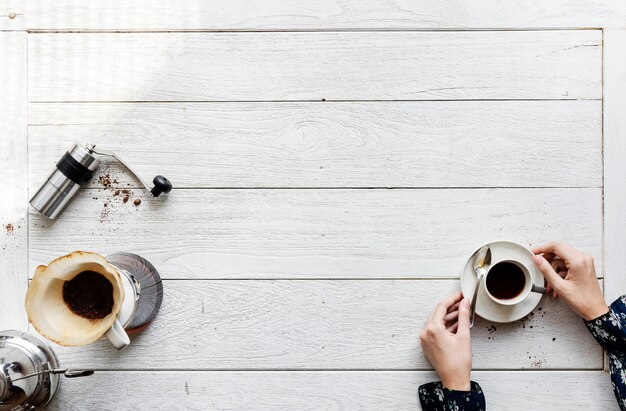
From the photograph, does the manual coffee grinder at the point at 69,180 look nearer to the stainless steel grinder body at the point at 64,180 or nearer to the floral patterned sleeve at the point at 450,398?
the stainless steel grinder body at the point at 64,180

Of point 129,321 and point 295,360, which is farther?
point 295,360

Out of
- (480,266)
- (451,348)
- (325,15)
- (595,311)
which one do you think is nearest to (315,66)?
(325,15)

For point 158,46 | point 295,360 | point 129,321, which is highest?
point 158,46

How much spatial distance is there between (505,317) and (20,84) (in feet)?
3.59

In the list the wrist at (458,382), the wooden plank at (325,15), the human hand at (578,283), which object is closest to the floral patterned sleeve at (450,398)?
the wrist at (458,382)

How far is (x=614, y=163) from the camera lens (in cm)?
108

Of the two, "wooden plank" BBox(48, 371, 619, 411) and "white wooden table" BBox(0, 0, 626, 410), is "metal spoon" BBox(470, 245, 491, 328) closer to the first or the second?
"white wooden table" BBox(0, 0, 626, 410)

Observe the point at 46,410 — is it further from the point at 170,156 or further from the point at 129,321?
the point at 170,156

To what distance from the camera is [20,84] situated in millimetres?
1083

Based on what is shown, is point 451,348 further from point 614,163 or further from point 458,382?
point 614,163

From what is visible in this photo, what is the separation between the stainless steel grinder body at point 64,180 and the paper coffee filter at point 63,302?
0.19m

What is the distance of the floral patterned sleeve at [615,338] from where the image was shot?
3.37 ft

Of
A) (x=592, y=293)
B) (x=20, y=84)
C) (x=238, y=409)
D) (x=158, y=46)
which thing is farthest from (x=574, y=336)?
(x=20, y=84)

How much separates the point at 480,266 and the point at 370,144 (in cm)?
33
